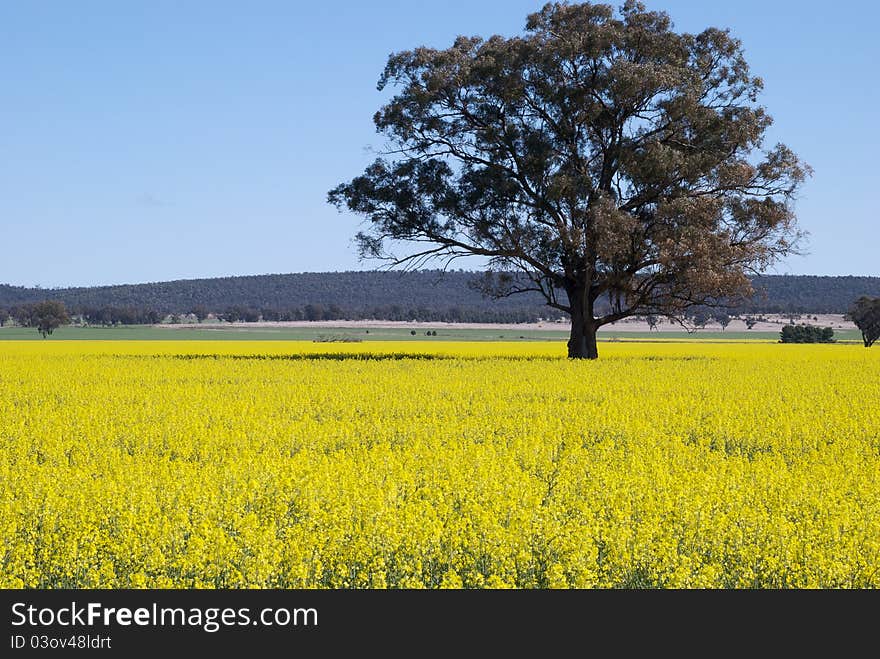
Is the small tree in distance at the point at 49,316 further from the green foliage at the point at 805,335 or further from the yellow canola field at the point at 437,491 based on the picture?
the yellow canola field at the point at 437,491

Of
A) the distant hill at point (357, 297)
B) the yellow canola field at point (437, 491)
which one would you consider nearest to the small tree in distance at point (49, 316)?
the distant hill at point (357, 297)

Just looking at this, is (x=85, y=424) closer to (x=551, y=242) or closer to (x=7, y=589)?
(x=7, y=589)

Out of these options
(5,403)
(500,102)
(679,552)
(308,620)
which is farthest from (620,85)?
(308,620)

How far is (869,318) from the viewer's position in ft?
273

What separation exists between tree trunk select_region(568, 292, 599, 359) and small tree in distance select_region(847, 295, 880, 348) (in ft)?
155

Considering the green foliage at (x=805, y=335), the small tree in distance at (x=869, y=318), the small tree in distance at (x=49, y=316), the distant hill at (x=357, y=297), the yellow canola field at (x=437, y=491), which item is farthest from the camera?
the distant hill at (x=357, y=297)

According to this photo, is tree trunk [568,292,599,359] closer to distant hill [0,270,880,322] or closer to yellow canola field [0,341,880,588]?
A: yellow canola field [0,341,880,588]

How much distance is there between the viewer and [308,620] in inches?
255

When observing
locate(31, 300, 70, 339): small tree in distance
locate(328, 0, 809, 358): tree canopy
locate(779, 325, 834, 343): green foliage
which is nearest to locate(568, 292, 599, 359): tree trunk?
locate(328, 0, 809, 358): tree canopy

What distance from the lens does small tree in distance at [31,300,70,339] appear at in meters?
112

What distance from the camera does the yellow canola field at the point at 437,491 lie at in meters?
7.66

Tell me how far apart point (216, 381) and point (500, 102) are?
55.7 feet

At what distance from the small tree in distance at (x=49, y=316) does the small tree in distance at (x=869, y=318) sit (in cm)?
7920

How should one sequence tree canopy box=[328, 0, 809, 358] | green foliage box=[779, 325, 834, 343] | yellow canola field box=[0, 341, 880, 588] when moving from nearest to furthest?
1. yellow canola field box=[0, 341, 880, 588]
2. tree canopy box=[328, 0, 809, 358]
3. green foliage box=[779, 325, 834, 343]
